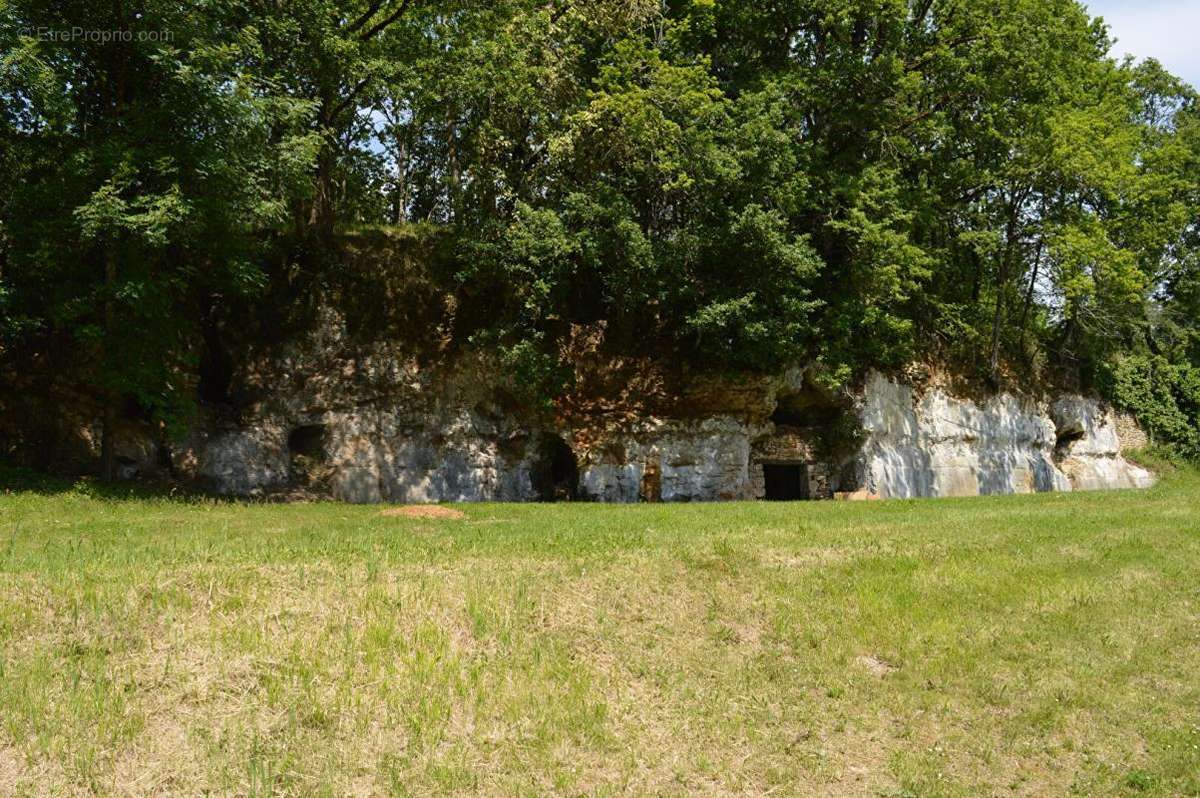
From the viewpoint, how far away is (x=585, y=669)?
9430 mm

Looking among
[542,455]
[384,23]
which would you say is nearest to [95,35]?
[384,23]

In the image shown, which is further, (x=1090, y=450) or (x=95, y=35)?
(x=1090, y=450)

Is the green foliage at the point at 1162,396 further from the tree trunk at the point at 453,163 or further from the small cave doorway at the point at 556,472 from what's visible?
the tree trunk at the point at 453,163

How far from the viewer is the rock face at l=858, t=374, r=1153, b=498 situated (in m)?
30.3

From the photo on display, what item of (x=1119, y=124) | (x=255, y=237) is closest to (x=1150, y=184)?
(x=1119, y=124)

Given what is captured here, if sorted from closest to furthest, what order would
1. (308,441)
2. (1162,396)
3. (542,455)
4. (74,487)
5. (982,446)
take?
1. (74,487)
2. (308,441)
3. (542,455)
4. (982,446)
5. (1162,396)

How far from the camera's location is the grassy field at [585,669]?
7.65 meters

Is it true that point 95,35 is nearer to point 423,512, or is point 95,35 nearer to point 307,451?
point 307,451

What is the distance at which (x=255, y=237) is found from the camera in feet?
83.5

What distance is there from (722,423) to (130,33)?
19269mm

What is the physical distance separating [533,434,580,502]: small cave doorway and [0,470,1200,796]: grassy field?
13.5m

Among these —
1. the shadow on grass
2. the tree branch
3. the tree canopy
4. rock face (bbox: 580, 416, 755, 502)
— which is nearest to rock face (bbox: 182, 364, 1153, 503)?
rock face (bbox: 580, 416, 755, 502)

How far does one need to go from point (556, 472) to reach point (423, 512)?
33.3 feet

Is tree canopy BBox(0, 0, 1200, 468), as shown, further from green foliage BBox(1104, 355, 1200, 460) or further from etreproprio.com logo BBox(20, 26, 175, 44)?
green foliage BBox(1104, 355, 1200, 460)
